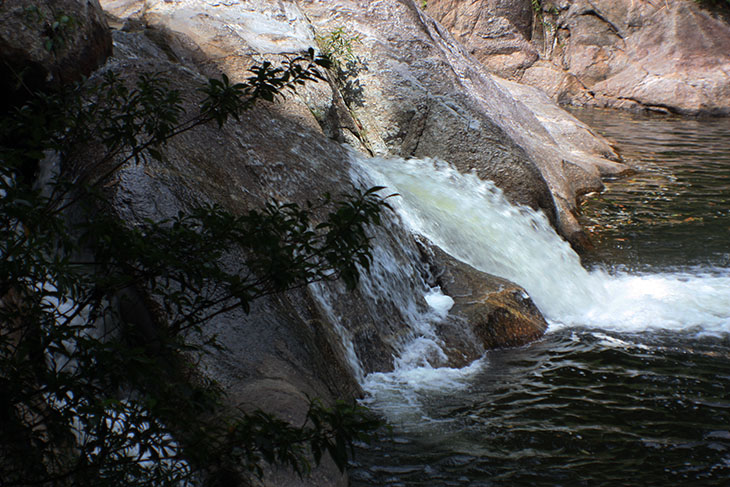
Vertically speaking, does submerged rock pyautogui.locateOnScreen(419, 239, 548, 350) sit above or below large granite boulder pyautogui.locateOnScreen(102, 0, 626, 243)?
below

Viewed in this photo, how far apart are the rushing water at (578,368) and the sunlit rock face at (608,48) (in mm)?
9945

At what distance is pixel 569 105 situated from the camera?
2014cm

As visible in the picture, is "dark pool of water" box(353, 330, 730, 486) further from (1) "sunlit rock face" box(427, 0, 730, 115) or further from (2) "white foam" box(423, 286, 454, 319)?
(1) "sunlit rock face" box(427, 0, 730, 115)

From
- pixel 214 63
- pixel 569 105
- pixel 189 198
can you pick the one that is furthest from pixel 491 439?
pixel 569 105

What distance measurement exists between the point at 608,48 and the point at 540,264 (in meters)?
15.6

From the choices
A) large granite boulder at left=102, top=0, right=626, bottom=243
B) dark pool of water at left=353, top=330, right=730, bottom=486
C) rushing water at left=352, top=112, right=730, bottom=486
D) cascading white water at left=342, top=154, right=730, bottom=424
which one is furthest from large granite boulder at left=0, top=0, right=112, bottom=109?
dark pool of water at left=353, top=330, right=730, bottom=486

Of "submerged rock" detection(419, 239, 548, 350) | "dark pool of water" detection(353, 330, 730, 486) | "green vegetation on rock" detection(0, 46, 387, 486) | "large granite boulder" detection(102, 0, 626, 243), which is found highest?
"large granite boulder" detection(102, 0, 626, 243)

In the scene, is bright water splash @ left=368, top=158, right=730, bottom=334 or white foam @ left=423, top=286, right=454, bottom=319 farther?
bright water splash @ left=368, top=158, right=730, bottom=334

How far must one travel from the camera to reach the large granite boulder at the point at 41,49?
3854 mm

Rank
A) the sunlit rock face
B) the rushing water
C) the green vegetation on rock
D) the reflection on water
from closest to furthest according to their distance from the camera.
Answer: the green vegetation on rock, the rushing water, the reflection on water, the sunlit rock face

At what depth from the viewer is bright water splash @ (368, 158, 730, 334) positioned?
5.79m

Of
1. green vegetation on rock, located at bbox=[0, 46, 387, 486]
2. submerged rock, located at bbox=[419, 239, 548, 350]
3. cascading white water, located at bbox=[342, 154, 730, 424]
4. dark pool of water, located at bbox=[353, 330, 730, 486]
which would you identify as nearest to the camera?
green vegetation on rock, located at bbox=[0, 46, 387, 486]

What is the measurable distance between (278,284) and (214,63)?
486cm

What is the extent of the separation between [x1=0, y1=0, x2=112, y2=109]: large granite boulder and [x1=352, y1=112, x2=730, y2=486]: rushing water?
2721mm
